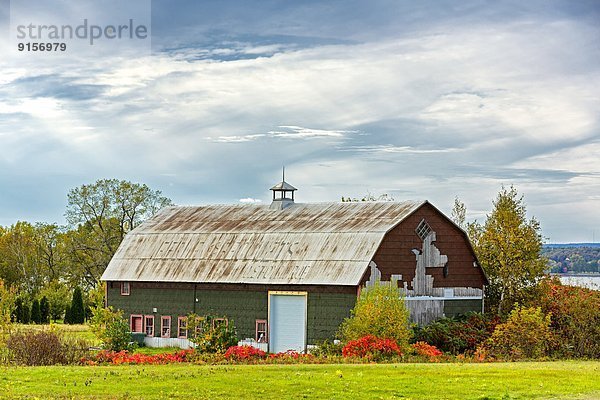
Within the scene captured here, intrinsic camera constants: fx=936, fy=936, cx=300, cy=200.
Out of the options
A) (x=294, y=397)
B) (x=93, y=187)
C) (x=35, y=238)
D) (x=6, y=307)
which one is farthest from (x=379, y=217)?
(x=35, y=238)

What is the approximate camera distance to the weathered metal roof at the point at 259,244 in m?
44.8

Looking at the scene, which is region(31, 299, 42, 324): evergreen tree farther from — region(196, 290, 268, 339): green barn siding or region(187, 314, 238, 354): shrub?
region(187, 314, 238, 354): shrub

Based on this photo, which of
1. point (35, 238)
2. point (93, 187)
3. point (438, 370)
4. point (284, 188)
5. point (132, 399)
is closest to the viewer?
point (132, 399)

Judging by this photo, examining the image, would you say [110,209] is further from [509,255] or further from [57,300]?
[509,255]

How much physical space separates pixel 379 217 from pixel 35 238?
50631mm

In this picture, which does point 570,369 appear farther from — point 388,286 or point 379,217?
point 379,217

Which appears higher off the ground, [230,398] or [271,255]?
[271,255]

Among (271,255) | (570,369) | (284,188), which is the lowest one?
(570,369)

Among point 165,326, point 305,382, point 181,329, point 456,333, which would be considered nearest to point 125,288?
point 165,326

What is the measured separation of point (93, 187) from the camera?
250ft

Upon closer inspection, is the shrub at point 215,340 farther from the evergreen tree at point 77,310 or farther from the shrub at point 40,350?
the evergreen tree at point 77,310

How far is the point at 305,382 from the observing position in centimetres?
2483

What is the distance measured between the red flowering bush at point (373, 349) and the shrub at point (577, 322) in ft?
28.2

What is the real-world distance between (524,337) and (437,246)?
905 cm
